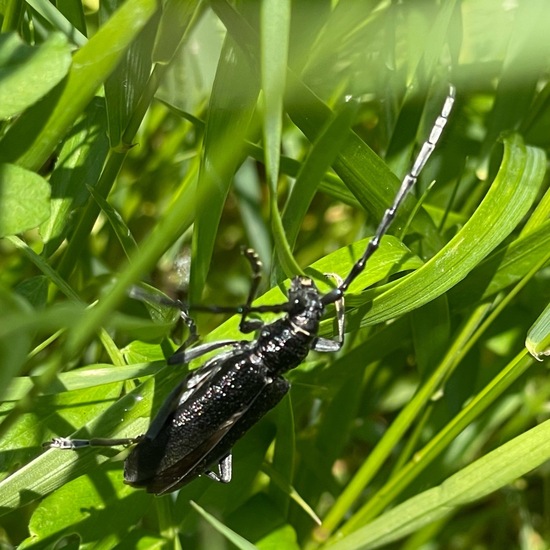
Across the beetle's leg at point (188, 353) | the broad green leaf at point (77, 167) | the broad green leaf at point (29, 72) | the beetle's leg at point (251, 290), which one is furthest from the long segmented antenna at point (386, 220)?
the broad green leaf at point (29, 72)

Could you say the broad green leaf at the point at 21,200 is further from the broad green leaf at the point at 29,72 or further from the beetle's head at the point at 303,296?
the beetle's head at the point at 303,296

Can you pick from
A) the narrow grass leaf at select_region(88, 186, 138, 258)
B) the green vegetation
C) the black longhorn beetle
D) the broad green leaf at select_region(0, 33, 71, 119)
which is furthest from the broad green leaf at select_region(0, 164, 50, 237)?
the black longhorn beetle

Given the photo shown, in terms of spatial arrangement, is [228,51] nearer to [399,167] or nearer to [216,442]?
[399,167]

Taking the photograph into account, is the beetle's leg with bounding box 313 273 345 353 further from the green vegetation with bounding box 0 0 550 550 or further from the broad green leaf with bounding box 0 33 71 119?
the broad green leaf with bounding box 0 33 71 119

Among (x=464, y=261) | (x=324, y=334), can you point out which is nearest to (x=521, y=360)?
(x=464, y=261)

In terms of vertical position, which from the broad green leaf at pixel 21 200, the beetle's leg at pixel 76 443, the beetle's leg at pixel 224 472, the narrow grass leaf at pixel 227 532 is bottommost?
the beetle's leg at pixel 224 472

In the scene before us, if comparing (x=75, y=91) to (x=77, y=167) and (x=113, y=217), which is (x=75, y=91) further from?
(x=77, y=167)
